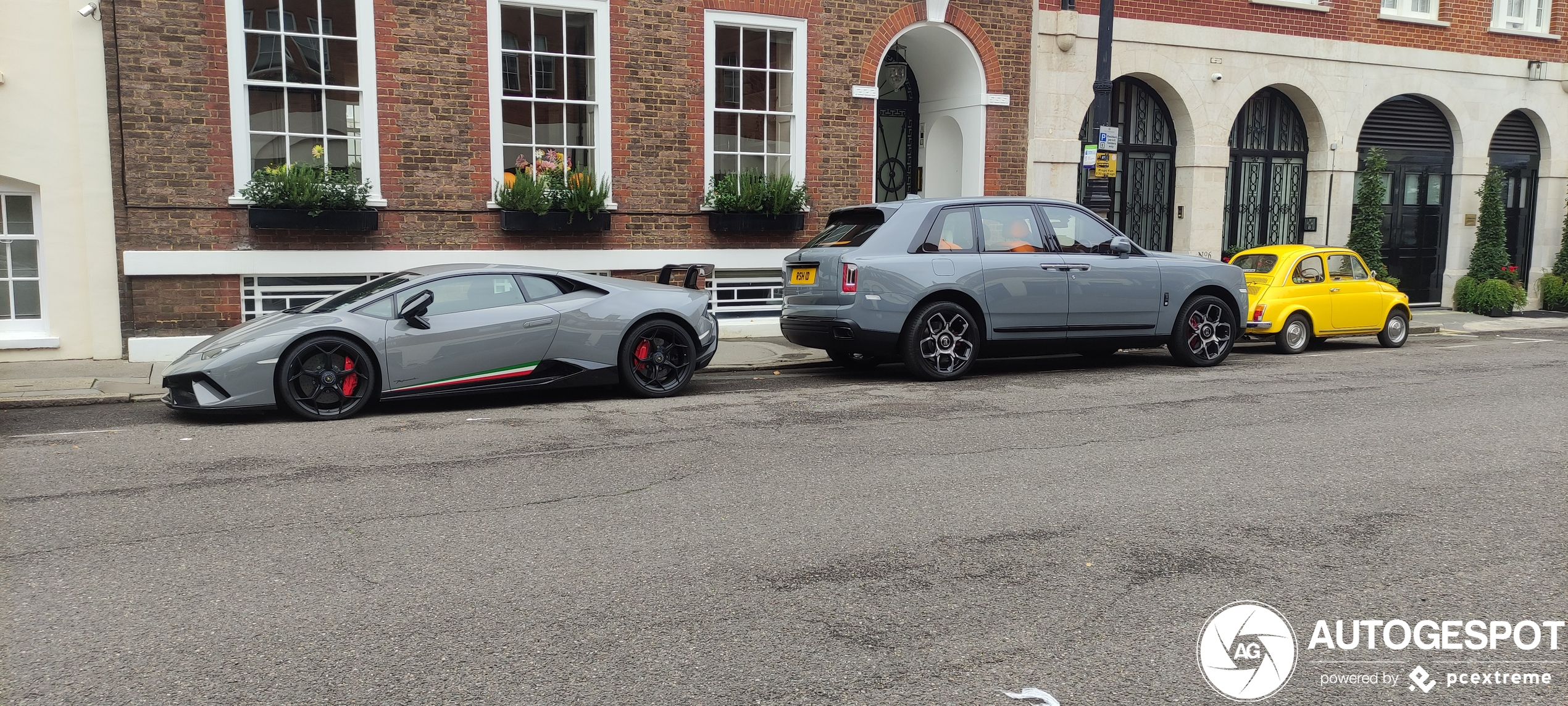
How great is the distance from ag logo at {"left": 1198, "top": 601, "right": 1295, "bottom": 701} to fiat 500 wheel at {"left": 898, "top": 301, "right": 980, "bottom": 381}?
6208 mm

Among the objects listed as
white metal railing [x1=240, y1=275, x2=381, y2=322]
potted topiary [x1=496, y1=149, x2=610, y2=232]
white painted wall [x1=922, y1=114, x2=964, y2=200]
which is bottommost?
white metal railing [x1=240, y1=275, x2=381, y2=322]

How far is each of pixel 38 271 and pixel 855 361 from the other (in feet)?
27.9

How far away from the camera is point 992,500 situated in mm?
5945

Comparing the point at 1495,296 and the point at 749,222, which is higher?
the point at 749,222

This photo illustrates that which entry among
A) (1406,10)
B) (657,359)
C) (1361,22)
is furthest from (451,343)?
(1406,10)

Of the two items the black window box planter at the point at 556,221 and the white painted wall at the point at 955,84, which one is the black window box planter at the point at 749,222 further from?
the white painted wall at the point at 955,84

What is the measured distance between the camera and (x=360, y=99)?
41.8ft

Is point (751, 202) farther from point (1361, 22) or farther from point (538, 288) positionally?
point (1361, 22)

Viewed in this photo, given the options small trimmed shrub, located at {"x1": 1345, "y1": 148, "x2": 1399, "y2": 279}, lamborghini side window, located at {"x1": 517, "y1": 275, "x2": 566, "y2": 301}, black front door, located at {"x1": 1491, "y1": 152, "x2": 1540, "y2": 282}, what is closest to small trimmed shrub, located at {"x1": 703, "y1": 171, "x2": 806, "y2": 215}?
lamborghini side window, located at {"x1": 517, "y1": 275, "x2": 566, "y2": 301}

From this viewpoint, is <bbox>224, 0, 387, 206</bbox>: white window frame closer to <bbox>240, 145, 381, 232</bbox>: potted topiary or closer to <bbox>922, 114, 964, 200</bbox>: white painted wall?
<bbox>240, 145, 381, 232</bbox>: potted topiary

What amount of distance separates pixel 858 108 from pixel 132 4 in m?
8.40

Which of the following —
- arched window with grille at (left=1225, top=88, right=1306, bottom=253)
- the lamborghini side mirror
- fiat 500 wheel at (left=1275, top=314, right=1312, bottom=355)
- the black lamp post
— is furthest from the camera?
arched window with grille at (left=1225, top=88, right=1306, bottom=253)

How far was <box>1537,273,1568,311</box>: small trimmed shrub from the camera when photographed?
21.0 meters

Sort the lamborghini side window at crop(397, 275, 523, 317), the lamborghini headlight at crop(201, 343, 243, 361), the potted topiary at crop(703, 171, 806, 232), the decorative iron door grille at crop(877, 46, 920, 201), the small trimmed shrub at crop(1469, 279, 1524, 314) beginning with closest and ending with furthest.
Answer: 1. the lamborghini headlight at crop(201, 343, 243, 361)
2. the lamborghini side window at crop(397, 275, 523, 317)
3. the potted topiary at crop(703, 171, 806, 232)
4. the decorative iron door grille at crop(877, 46, 920, 201)
5. the small trimmed shrub at crop(1469, 279, 1524, 314)
